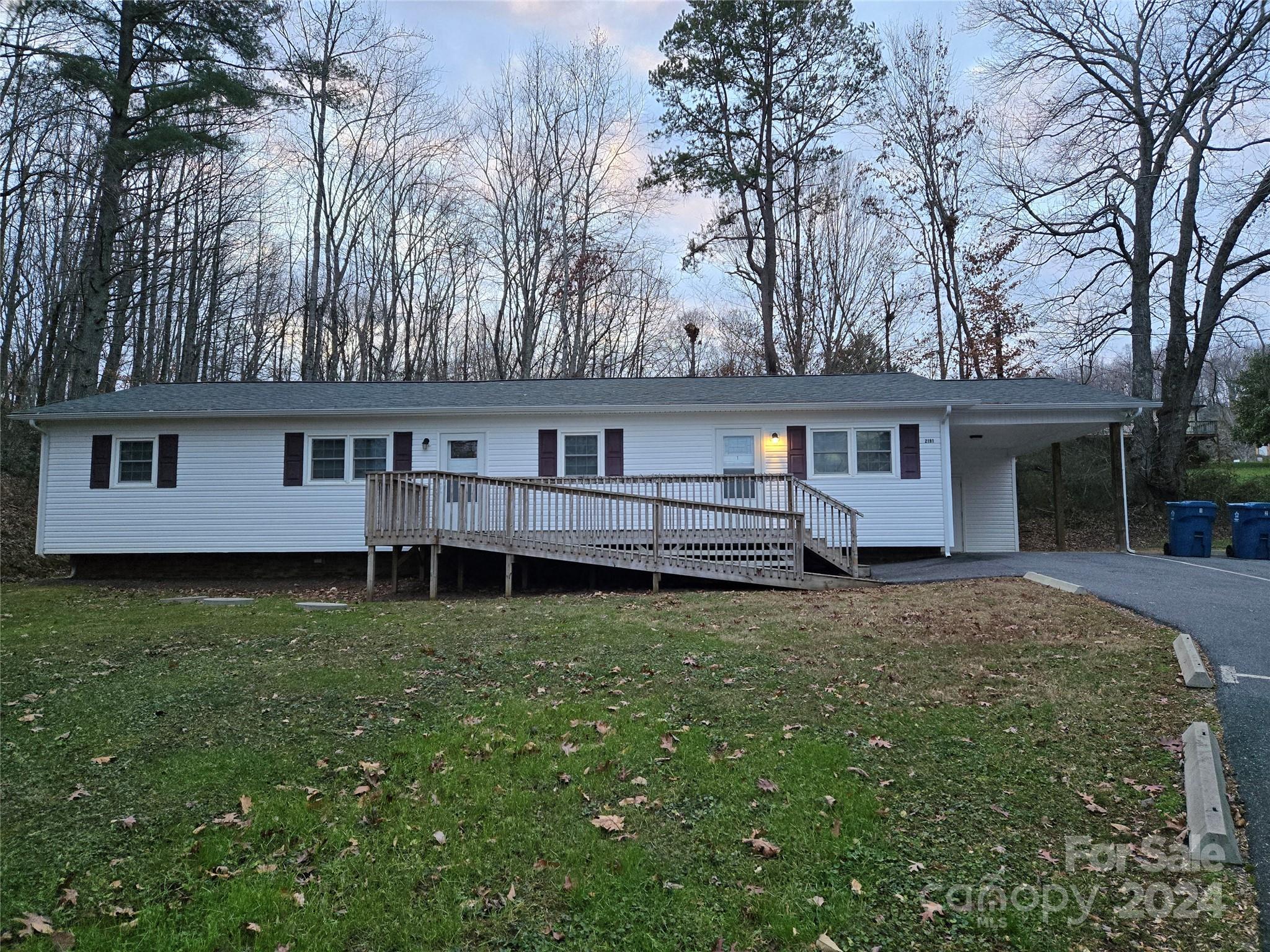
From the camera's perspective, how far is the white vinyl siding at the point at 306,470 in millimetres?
13336

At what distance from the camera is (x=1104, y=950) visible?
2.53 m

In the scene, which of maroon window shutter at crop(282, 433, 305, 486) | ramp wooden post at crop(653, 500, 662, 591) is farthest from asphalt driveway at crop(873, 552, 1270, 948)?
maroon window shutter at crop(282, 433, 305, 486)

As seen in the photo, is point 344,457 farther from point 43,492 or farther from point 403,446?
point 43,492

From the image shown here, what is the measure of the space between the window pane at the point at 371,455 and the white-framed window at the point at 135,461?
389cm

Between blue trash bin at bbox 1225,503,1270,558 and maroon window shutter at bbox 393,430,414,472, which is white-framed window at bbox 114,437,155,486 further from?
blue trash bin at bbox 1225,503,1270,558

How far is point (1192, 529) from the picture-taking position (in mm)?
13453

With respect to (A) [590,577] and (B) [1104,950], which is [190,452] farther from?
(B) [1104,950]

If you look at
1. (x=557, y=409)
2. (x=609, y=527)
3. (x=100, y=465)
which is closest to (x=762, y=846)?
(x=609, y=527)

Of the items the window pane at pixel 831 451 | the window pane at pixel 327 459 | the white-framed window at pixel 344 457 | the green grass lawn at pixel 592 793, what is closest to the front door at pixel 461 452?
the white-framed window at pixel 344 457

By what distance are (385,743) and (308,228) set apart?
25.4 metres

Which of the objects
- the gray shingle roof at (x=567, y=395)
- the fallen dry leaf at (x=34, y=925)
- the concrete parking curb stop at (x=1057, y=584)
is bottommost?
the fallen dry leaf at (x=34, y=925)

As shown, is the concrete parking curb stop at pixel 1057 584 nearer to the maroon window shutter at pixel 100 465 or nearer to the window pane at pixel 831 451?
the window pane at pixel 831 451

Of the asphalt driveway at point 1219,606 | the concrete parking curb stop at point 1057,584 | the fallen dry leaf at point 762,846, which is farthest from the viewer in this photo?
the concrete parking curb stop at point 1057,584

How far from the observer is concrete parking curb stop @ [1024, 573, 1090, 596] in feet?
27.6
